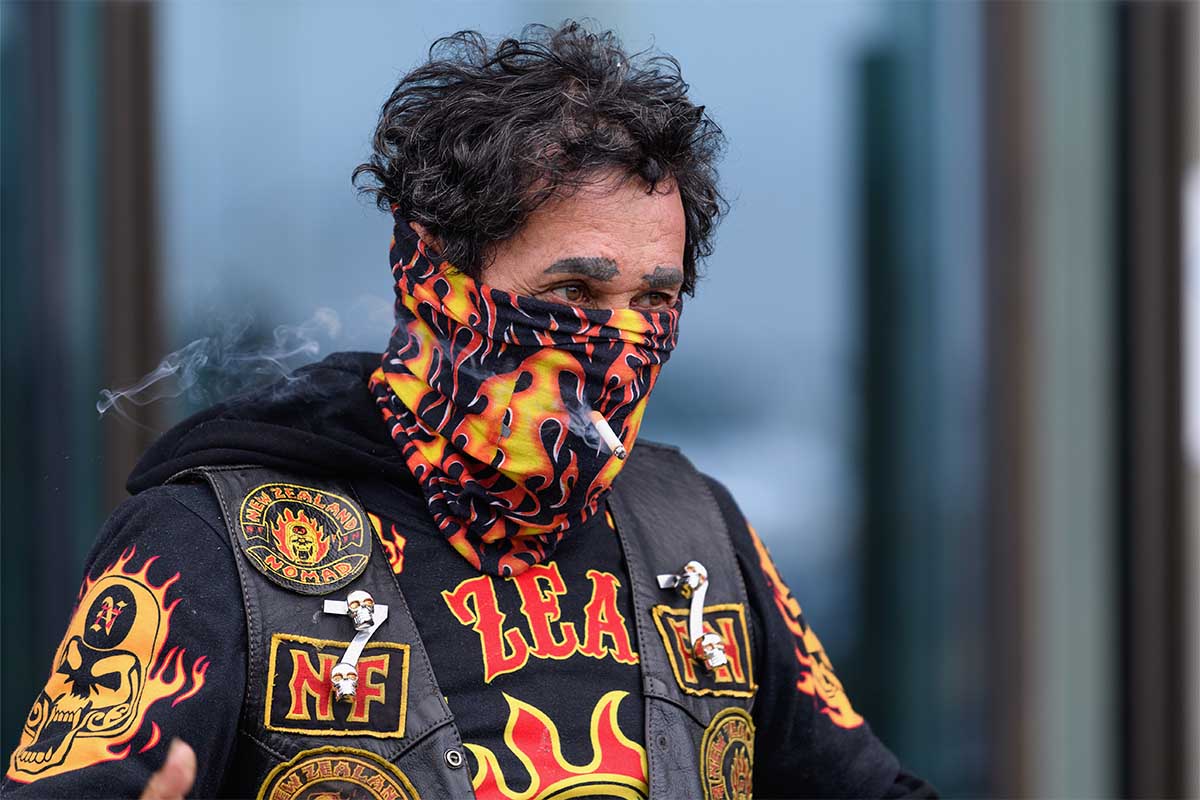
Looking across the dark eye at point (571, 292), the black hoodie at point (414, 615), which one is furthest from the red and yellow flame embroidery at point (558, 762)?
the dark eye at point (571, 292)

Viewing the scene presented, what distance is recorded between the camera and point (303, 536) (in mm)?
1692

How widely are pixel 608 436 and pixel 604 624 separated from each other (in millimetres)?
262

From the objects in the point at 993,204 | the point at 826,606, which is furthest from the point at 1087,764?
the point at 993,204

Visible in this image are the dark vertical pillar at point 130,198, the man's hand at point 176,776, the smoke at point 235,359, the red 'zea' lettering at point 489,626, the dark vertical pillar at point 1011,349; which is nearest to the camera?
the man's hand at point 176,776

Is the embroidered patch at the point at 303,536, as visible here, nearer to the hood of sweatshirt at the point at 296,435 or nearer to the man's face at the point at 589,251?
the hood of sweatshirt at the point at 296,435

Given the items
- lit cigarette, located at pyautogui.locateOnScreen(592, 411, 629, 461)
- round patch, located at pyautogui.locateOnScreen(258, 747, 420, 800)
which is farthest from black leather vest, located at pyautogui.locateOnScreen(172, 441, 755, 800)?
lit cigarette, located at pyautogui.locateOnScreen(592, 411, 629, 461)

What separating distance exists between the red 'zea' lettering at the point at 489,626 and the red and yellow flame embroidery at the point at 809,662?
47 centimetres

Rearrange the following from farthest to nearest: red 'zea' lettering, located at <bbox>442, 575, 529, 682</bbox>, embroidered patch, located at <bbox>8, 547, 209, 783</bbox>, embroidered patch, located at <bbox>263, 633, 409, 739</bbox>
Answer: red 'zea' lettering, located at <bbox>442, 575, 529, 682</bbox> < embroidered patch, located at <bbox>263, 633, 409, 739</bbox> < embroidered patch, located at <bbox>8, 547, 209, 783</bbox>

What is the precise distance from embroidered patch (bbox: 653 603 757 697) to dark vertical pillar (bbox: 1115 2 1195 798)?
8.24 ft

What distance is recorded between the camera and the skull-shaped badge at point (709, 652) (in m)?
1.85

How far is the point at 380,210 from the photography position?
1.99 m

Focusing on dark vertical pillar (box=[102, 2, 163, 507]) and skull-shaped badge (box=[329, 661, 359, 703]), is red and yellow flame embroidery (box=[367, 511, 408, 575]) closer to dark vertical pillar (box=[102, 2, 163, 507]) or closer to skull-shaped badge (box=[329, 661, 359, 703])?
skull-shaped badge (box=[329, 661, 359, 703])

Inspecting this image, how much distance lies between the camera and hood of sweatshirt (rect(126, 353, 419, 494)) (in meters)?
1.73

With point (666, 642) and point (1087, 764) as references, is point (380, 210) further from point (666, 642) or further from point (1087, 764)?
point (1087, 764)
